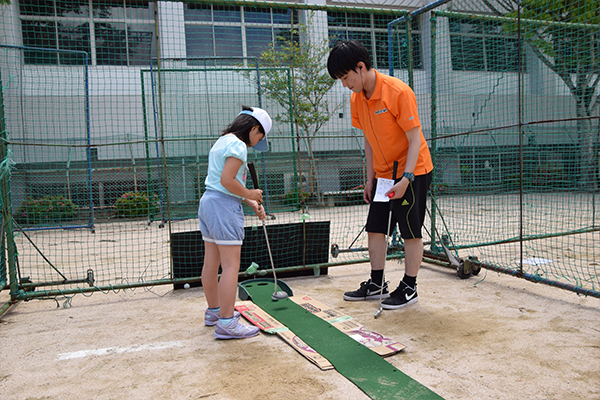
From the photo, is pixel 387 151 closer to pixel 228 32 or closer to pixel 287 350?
pixel 287 350

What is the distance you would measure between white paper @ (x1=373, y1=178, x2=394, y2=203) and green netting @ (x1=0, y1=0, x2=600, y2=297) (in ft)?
3.47

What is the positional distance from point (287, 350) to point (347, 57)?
6.52 ft

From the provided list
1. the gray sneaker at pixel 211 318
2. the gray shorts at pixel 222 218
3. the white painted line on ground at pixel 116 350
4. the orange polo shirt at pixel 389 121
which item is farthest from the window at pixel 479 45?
the white painted line on ground at pixel 116 350

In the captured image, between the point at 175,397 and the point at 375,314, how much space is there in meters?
1.55

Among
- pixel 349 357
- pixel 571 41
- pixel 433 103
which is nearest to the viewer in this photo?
pixel 349 357

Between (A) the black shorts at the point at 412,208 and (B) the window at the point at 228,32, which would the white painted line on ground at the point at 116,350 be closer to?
(A) the black shorts at the point at 412,208

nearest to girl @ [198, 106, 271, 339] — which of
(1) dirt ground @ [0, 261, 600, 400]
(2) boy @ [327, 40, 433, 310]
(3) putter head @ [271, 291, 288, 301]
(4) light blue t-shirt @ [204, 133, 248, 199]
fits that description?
(4) light blue t-shirt @ [204, 133, 248, 199]

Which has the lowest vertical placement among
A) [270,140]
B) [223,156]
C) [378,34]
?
[223,156]

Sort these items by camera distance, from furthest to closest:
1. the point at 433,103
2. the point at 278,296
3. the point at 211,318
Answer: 1. the point at 433,103
2. the point at 278,296
3. the point at 211,318

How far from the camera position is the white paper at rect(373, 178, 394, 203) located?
3.12m

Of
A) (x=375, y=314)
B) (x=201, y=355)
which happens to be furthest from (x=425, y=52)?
(x=201, y=355)

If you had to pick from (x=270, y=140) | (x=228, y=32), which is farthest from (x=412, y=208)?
(x=228, y=32)

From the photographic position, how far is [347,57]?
115 inches

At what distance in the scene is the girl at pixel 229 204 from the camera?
8.33 ft
